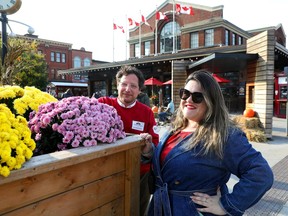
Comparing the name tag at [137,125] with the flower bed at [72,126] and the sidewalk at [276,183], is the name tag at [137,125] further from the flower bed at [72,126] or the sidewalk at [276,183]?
the sidewalk at [276,183]

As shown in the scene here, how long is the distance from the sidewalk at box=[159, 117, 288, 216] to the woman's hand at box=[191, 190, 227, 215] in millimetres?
2274

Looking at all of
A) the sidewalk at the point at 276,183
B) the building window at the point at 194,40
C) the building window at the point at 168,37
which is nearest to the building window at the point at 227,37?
the building window at the point at 194,40

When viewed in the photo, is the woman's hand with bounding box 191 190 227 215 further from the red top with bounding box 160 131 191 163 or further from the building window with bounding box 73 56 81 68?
the building window with bounding box 73 56 81 68

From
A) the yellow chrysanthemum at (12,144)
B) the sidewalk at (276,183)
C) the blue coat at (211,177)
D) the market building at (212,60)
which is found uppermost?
the market building at (212,60)

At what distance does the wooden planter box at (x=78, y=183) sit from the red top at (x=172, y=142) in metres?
0.19

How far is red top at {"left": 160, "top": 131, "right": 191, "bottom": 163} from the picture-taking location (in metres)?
1.75

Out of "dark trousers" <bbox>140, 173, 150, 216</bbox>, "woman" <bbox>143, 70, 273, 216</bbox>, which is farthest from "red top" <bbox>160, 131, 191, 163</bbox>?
"dark trousers" <bbox>140, 173, 150, 216</bbox>

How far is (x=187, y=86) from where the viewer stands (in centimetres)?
175

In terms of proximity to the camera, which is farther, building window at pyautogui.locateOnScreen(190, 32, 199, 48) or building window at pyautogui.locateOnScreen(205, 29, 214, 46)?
building window at pyautogui.locateOnScreen(190, 32, 199, 48)

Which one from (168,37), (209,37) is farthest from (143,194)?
(168,37)

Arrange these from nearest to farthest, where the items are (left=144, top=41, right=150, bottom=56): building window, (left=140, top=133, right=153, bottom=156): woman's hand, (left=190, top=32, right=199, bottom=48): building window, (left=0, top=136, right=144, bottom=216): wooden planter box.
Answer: (left=0, top=136, right=144, bottom=216): wooden planter box, (left=140, top=133, right=153, bottom=156): woman's hand, (left=190, top=32, right=199, bottom=48): building window, (left=144, top=41, right=150, bottom=56): building window

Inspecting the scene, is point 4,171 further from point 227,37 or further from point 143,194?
point 227,37

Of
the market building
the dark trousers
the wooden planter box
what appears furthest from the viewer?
the market building

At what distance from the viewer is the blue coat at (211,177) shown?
144cm
